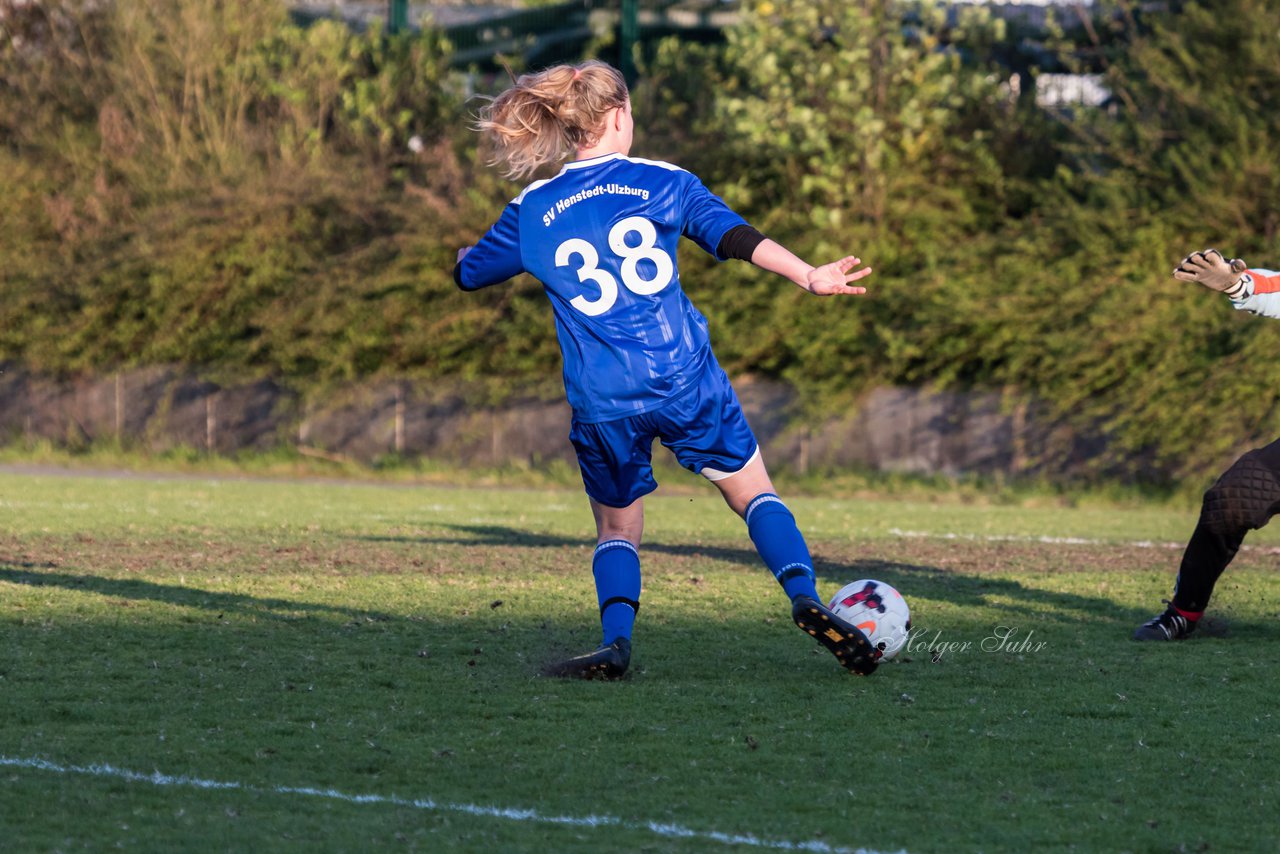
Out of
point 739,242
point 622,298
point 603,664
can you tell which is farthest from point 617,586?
point 739,242

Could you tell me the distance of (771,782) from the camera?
3.90 m

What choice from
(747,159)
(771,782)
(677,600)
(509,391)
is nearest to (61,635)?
(677,600)

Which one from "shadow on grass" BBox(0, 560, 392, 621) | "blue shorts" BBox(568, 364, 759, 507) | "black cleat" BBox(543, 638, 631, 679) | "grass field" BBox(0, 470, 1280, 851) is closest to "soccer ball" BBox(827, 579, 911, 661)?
"grass field" BBox(0, 470, 1280, 851)

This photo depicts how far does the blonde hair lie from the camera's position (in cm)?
512

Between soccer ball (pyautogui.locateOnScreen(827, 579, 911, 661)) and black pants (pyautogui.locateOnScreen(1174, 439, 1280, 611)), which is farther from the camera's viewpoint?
black pants (pyautogui.locateOnScreen(1174, 439, 1280, 611))

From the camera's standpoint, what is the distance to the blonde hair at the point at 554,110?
512 cm

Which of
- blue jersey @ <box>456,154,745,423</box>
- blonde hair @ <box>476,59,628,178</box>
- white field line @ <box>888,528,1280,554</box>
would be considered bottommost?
white field line @ <box>888,528,1280,554</box>

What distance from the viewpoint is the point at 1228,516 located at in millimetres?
5996

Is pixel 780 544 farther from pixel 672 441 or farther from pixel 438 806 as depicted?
pixel 438 806

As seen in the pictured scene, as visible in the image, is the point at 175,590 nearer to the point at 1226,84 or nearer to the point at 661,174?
the point at 661,174

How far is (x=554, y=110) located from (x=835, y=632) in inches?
77.2

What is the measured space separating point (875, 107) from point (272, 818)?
15036 mm

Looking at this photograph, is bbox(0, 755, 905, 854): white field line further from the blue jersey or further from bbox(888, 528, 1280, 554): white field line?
bbox(888, 528, 1280, 554): white field line

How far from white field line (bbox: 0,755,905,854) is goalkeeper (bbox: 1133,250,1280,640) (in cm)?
326
